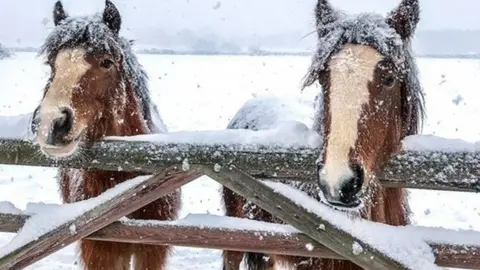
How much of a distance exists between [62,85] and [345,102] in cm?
158

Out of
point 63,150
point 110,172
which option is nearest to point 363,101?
point 63,150

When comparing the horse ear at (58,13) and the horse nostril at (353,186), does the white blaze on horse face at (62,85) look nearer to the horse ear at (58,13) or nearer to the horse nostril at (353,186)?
the horse ear at (58,13)

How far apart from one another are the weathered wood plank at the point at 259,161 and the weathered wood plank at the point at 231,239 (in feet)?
0.97

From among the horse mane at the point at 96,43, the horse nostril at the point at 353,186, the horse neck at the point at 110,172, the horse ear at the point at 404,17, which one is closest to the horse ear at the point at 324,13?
the horse ear at the point at 404,17

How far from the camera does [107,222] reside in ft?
8.93

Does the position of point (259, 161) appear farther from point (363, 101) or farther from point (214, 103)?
point (214, 103)

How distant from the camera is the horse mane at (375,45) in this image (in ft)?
8.02

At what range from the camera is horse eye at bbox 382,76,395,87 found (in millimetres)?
2456

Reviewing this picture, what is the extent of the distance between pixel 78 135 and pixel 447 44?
22980 mm

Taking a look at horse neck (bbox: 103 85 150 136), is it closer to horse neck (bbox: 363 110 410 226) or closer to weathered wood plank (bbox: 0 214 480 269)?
weathered wood plank (bbox: 0 214 480 269)

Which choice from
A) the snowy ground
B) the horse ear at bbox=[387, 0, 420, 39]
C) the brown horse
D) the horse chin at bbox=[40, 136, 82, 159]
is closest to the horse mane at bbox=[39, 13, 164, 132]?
the brown horse

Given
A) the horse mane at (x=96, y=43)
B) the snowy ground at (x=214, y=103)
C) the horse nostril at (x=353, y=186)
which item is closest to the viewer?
the horse nostril at (x=353, y=186)

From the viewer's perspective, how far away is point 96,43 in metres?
3.20

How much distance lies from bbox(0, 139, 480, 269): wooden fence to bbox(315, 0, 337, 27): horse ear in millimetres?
760
